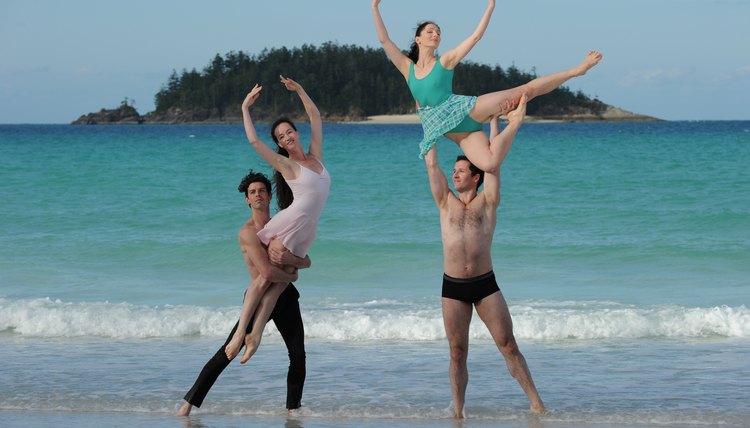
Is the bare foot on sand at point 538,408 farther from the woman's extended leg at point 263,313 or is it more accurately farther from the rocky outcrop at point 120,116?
the rocky outcrop at point 120,116

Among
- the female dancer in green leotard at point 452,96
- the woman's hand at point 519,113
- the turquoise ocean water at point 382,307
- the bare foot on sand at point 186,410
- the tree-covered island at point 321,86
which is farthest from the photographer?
the tree-covered island at point 321,86

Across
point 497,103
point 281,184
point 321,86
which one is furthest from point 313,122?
point 321,86

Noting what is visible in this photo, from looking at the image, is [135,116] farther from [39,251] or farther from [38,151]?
[39,251]

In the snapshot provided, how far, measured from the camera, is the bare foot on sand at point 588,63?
673 centimetres

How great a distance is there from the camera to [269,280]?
700 cm

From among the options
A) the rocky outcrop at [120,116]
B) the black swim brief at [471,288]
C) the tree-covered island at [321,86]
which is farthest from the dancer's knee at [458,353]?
the rocky outcrop at [120,116]

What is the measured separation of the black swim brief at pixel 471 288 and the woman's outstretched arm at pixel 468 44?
141 centimetres

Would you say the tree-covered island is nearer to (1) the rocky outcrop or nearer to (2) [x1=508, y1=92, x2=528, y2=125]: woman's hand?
(1) the rocky outcrop

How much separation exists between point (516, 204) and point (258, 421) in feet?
58.2

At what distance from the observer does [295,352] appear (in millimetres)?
7301

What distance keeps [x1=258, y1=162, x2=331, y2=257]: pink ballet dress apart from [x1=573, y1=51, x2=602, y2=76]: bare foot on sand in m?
1.81

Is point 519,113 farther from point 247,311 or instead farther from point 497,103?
point 247,311

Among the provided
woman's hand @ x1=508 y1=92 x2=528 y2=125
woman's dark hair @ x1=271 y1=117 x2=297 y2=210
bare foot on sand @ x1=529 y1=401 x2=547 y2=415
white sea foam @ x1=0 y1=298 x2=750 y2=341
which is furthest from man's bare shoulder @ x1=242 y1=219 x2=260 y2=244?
white sea foam @ x1=0 y1=298 x2=750 y2=341

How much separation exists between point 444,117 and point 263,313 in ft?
5.85
